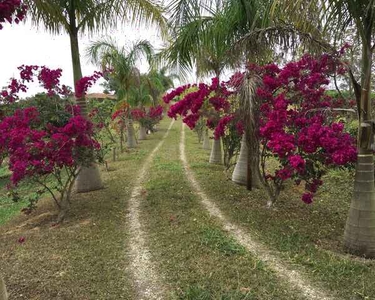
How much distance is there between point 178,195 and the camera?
Result: 8.58m

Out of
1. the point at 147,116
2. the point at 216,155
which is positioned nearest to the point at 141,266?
the point at 216,155

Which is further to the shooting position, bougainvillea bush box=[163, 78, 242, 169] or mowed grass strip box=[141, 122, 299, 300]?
bougainvillea bush box=[163, 78, 242, 169]

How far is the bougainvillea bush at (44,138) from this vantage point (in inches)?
257

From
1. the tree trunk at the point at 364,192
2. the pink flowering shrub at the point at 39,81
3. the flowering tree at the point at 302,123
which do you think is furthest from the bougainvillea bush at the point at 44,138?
the tree trunk at the point at 364,192

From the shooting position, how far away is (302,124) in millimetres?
5934

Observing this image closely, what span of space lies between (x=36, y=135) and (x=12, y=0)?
4.03 meters

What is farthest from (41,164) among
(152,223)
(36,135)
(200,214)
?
(200,214)

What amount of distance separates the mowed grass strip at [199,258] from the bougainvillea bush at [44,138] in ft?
6.24

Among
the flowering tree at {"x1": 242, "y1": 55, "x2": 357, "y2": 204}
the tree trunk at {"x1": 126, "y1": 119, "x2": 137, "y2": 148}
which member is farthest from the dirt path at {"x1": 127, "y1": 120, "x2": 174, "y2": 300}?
the tree trunk at {"x1": 126, "y1": 119, "x2": 137, "y2": 148}

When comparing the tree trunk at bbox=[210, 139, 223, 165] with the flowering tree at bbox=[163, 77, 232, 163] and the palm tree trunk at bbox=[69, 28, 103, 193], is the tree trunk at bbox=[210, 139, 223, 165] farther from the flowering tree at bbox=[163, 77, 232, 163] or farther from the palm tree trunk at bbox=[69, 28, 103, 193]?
the palm tree trunk at bbox=[69, 28, 103, 193]

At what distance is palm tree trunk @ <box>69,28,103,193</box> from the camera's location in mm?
8898

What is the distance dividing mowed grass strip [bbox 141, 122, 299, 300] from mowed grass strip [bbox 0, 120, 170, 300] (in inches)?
21.7

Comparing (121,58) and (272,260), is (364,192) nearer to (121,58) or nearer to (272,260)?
(272,260)

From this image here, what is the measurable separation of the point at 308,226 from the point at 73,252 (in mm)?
4135
